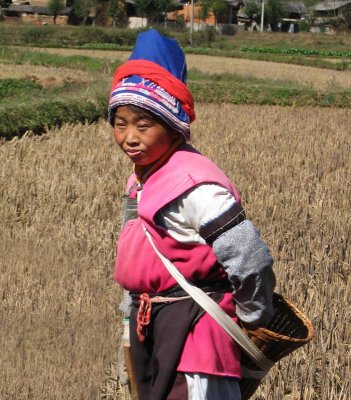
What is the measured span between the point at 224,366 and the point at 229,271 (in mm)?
278

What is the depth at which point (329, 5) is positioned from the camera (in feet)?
255

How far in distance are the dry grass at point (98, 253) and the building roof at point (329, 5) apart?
228 feet

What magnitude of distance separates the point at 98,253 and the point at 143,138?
277 centimetres

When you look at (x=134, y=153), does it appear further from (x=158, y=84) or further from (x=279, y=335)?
(x=279, y=335)

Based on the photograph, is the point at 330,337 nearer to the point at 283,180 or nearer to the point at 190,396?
the point at 190,396

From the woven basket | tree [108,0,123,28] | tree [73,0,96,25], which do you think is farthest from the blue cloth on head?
tree [108,0,123,28]

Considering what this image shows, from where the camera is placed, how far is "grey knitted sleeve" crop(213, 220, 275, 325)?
2082 millimetres

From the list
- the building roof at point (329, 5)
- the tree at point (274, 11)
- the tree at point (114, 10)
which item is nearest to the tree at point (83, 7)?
the tree at point (114, 10)

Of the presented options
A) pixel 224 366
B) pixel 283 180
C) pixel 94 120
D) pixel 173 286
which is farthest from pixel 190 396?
pixel 94 120

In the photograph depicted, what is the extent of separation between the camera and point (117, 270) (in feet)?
7.80

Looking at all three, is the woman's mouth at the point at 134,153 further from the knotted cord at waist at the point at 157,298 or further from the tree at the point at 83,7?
the tree at the point at 83,7

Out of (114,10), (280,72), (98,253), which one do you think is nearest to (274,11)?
(114,10)

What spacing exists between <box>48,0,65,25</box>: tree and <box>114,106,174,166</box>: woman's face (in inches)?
2656

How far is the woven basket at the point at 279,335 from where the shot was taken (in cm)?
216
